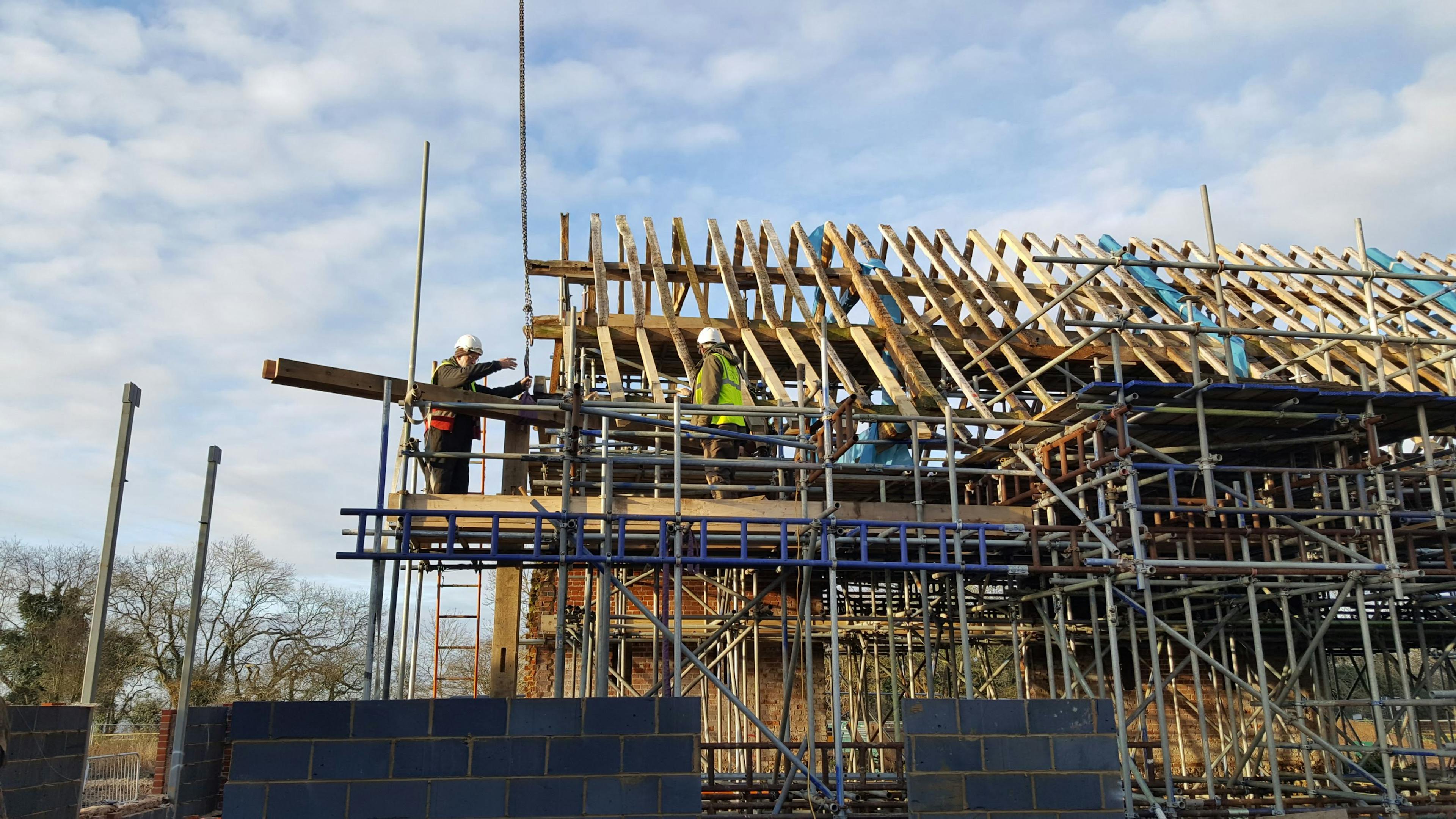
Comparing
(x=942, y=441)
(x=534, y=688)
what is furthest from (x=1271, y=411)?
(x=534, y=688)

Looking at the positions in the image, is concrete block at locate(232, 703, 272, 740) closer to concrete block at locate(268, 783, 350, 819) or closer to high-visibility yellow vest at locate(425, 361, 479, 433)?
concrete block at locate(268, 783, 350, 819)

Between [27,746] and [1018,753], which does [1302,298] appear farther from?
[27,746]

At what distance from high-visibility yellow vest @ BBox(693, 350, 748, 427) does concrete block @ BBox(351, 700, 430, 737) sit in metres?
4.25

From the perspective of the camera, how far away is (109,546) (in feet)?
27.2

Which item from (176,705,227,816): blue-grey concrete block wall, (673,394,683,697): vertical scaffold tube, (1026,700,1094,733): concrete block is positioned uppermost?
(673,394,683,697): vertical scaffold tube

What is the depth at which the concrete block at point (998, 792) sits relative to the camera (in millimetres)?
7531

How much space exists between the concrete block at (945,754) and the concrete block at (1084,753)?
0.58 m

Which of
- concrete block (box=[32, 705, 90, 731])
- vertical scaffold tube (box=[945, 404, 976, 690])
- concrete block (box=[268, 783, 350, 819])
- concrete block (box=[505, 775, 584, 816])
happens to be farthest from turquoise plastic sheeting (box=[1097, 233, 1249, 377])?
concrete block (box=[32, 705, 90, 731])

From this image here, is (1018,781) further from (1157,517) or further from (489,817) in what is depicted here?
(1157,517)

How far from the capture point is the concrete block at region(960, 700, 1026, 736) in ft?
25.0

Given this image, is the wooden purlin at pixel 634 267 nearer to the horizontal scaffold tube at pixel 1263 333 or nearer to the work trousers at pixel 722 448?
the work trousers at pixel 722 448

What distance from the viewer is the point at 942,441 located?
10719 mm

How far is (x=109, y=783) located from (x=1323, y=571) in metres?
16.2

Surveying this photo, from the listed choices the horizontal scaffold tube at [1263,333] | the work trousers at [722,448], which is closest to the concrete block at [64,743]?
the work trousers at [722,448]
